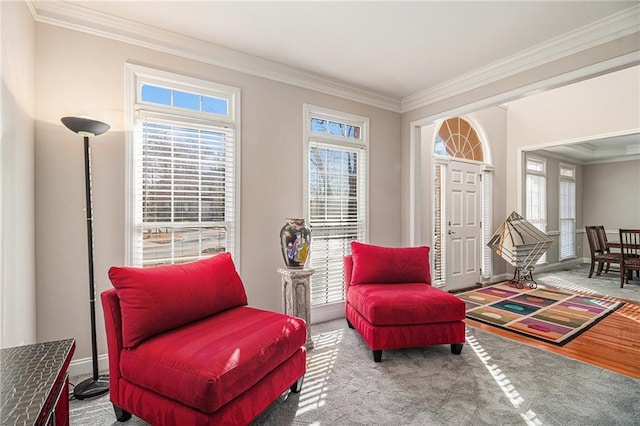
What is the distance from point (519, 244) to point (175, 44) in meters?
5.42

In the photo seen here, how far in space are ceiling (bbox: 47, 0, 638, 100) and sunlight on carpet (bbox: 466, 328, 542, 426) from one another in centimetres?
276

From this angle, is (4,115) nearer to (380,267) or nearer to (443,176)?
(380,267)

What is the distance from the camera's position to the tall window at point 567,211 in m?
7.33

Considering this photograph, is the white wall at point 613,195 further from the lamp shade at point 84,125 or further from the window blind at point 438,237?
the lamp shade at point 84,125

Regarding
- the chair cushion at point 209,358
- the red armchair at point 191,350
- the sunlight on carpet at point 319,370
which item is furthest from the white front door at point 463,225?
the chair cushion at point 209,358

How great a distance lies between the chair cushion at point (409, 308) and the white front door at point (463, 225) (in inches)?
87.9

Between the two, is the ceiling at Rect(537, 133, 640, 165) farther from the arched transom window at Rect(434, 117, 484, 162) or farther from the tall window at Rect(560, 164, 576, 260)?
the arched transom window at Rect(434, 117, 484, 162)

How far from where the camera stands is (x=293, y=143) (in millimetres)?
3355

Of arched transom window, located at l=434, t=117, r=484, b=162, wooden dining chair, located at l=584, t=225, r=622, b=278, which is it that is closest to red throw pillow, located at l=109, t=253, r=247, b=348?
arched transom window, located at l=434, t=117, r=484, b=162

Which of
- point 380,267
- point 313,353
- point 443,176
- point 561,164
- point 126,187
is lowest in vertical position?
point 313,353

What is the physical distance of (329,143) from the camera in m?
3.65

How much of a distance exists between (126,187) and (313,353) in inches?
82.8

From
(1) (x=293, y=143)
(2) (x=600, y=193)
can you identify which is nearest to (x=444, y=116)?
(1) (x=293, y=143)

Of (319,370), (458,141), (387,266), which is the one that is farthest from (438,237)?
(319,370)
